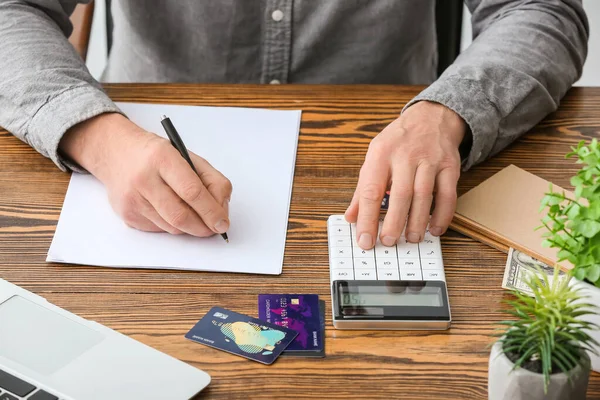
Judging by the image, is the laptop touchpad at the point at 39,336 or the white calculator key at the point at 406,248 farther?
the white calculator key at the point at 406,248

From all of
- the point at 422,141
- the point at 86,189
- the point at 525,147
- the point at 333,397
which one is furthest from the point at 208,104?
the point at 333,397

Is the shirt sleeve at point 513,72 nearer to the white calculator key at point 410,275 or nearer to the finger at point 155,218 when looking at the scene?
the white calculator key at point 410,275

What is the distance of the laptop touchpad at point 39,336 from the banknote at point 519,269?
0.44 meters

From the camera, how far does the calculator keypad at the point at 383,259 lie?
85 cm

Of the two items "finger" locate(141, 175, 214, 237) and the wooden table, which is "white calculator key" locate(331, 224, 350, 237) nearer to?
the wooden table

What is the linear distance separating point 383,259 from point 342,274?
5cm

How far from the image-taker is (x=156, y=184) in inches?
→ 36.2

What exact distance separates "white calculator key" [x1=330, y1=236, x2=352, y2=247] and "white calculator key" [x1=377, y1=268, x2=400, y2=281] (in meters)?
0.06

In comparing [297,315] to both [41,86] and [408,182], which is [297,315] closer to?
[408,182]

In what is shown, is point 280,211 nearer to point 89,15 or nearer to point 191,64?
point 191,64

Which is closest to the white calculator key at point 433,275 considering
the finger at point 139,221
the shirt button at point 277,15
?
the finger at point 139,221

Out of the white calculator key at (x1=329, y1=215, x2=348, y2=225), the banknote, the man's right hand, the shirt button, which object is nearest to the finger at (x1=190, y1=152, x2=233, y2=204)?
the man's right hand

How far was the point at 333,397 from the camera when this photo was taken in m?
0.73

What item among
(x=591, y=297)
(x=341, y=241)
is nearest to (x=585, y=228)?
(x=591, y=297)
